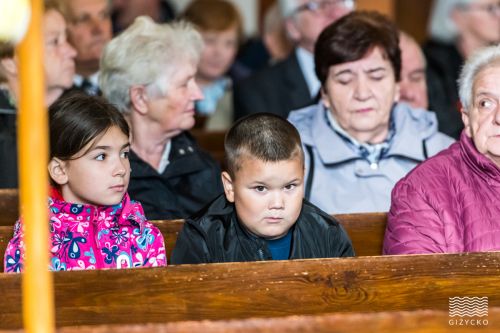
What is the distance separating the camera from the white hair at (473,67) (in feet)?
12.7

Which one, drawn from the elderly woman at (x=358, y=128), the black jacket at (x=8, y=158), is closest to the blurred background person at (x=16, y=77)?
the black jacket at (x=8, y=158)

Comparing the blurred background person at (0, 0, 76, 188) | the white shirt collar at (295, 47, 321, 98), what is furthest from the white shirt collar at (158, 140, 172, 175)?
the white shirt collar at (295, 47, 321, 98)

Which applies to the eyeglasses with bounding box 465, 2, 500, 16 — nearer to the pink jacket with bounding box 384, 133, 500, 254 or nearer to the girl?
the pink jacket with bounding box 384, 133, 500, 254

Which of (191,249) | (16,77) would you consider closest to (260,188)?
(191,249)

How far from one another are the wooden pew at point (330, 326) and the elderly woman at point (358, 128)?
1.77m

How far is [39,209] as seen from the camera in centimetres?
212

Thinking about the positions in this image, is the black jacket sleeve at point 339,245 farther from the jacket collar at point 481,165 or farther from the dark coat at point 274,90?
the dark coat at point 274,90

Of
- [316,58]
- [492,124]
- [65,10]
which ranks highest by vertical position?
[65,10]

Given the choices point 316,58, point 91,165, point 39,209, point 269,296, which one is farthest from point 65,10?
point 39,209

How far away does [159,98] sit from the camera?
4.57 meters

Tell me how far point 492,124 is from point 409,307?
84 centimetres

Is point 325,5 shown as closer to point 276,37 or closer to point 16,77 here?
point 276,37

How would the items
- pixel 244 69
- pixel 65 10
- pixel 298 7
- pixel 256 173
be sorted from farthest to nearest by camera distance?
pixel 244 69 < pixel 298 7 < pixel 65 10 < pixel 256 173

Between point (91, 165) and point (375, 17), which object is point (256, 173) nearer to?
point (91, 165)
